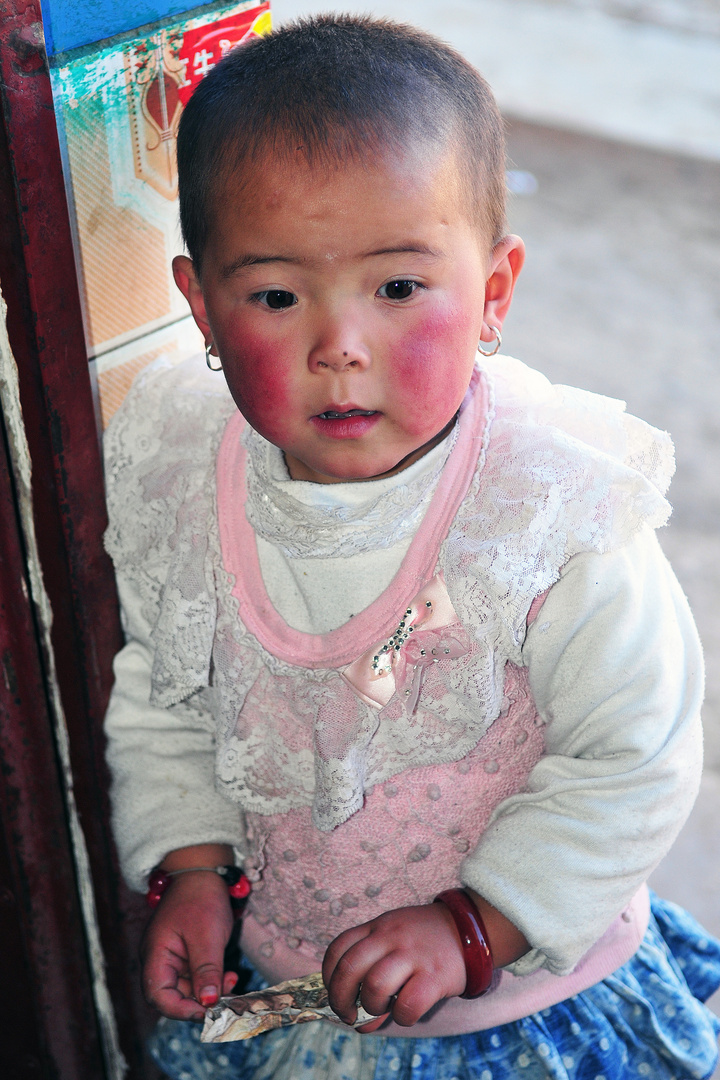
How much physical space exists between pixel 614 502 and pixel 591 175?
3270 mm

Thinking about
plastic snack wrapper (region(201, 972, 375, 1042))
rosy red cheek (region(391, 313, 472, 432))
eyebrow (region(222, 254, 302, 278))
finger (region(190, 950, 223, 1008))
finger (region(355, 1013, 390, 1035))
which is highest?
eyebrow (region(222, 254, 302, 278))

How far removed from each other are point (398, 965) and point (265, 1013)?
4.9 inches

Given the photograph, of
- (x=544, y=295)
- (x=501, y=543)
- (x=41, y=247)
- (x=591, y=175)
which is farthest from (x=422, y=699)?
Answer: (x=591, y=175)

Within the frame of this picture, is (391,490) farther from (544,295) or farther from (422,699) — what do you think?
(544,295)

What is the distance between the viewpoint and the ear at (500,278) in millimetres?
719

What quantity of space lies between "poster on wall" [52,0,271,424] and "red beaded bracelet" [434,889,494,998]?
470 millimetres

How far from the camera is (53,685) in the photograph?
88cm

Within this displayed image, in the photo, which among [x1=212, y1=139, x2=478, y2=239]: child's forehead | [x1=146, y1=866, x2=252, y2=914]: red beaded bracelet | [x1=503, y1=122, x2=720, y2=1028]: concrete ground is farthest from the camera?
[x1=503, y1=122, x2=720, y2=1028]: concrete ground

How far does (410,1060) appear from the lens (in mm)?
803

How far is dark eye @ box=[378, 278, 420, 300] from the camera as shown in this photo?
648 mm

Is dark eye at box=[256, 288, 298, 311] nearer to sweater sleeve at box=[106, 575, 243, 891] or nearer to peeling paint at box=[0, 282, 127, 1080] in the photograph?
peeling paint at box=[0, 282, 127, 1080]

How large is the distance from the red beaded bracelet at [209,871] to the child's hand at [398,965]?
0.15 m

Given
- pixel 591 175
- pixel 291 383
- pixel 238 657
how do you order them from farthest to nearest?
pixel 591 175, pixel 238 657, pixel 291 383

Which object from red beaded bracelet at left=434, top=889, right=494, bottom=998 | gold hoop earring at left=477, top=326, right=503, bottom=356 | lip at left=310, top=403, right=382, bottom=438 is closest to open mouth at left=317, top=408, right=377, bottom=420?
lip at left=310, top=403, right=382, bottom=438
